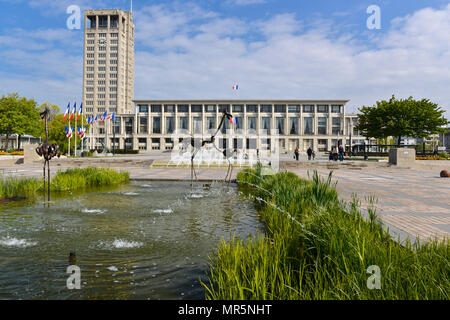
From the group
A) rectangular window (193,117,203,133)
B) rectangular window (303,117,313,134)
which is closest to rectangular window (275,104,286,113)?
rectangular window (303,117,313,134)

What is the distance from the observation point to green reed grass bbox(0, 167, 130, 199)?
10502mm

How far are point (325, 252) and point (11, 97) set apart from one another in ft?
216

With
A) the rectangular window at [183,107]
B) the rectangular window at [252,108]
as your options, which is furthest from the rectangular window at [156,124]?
the rectangular window at [252,108]

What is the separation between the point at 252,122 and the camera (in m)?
102

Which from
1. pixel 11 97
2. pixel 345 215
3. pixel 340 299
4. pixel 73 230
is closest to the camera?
pixel 340 299

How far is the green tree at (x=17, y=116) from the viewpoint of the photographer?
53.8 m

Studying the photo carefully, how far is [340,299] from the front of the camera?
8.77ft

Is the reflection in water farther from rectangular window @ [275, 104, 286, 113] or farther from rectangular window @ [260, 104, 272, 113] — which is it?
rectangular window @ [275, 104, 286, 113]

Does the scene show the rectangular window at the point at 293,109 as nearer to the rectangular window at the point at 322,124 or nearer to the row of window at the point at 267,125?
the row of window at the point at 267,125

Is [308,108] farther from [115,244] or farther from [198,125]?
[115,244]

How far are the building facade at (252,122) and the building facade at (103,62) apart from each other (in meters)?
45.6

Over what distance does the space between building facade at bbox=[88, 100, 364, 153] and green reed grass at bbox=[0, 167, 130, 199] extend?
8360 centimetres

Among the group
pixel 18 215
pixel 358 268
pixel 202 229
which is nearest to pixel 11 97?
pixel 18 215
